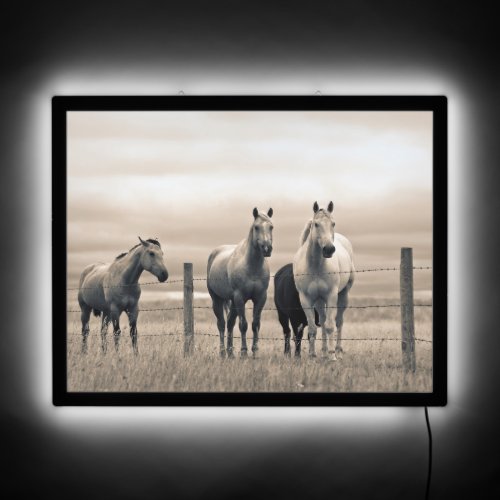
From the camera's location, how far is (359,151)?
311 cm

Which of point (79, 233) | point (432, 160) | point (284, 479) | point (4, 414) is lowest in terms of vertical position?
point (284, 479)

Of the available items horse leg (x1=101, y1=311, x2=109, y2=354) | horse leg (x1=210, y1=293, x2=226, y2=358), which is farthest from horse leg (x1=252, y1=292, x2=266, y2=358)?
horse leg (x1=101, y1=311, x2=109, y2=354)

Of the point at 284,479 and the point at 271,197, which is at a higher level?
the point at 271,197

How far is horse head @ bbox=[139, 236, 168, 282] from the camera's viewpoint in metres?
3.09

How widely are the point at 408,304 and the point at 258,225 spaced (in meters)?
0.73

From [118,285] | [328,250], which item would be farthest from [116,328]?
[328,250]

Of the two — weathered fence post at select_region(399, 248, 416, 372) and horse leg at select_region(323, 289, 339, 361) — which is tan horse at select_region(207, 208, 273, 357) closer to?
horse leg at select_region(323, 289, 339, 361)

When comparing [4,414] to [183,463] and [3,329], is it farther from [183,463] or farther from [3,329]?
[183,463]

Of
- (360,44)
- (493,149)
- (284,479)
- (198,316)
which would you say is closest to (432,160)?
(493,149)

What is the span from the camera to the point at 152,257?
3096mm

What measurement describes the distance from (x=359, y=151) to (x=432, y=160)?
316mm

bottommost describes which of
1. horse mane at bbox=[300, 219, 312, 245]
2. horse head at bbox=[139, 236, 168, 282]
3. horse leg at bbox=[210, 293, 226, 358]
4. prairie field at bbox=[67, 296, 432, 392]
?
prairie field at bbox=[67, 296, 432, 392]

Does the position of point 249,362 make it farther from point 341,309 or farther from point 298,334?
point 341,309

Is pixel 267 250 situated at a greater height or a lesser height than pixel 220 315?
greater
